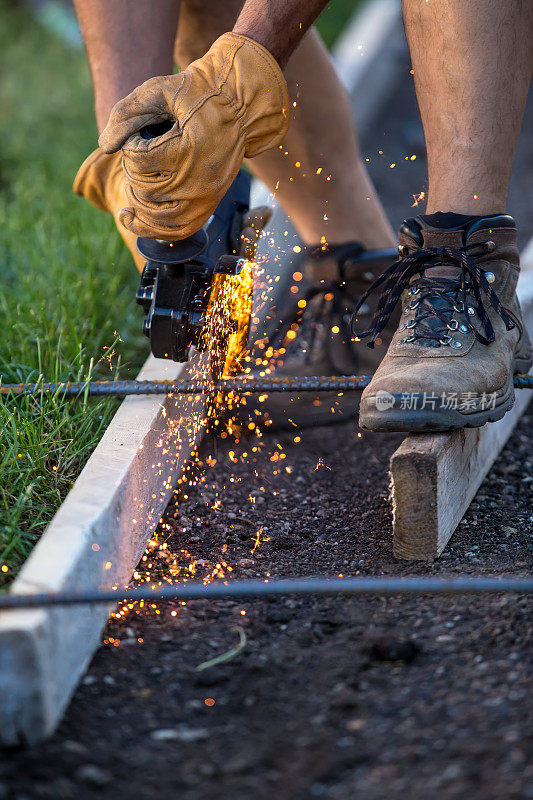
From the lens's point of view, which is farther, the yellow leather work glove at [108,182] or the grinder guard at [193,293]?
the yellow leather work glove at [108,182]

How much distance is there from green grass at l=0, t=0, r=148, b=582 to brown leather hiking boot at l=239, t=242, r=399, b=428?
0.38 metres

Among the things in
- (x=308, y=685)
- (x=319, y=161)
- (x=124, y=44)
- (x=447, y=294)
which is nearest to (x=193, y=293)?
(x=447, y=294)

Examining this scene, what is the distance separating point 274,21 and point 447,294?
578 mm

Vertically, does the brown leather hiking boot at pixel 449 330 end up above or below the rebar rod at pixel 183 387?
above

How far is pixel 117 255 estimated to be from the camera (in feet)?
8.41

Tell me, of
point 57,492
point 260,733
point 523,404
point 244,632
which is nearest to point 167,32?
point 57,492

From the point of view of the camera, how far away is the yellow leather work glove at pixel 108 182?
1.78 m

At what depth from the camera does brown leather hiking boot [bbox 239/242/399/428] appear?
2.05 metres

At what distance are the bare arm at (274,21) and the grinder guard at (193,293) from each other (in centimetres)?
37

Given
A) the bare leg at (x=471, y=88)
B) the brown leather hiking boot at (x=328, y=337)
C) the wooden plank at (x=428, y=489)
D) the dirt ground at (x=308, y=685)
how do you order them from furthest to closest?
the brown leather hiking boot at (x=328, y=337), the bare leg at (x=471, y=88), the wooden plank at (x=428, y=489), the dirt ground at (x=308, y=685)

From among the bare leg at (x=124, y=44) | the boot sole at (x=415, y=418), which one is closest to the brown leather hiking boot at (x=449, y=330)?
the boot sole at (x=415, y=418)

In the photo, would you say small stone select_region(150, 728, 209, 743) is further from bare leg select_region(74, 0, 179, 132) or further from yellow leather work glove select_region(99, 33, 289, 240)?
bare leg select_region(74, 0, 179, 132)

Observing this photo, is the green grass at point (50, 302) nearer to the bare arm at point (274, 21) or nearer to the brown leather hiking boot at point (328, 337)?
the brown leather hiking boot at point (328, 337)

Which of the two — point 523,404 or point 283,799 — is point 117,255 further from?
point 283,799
